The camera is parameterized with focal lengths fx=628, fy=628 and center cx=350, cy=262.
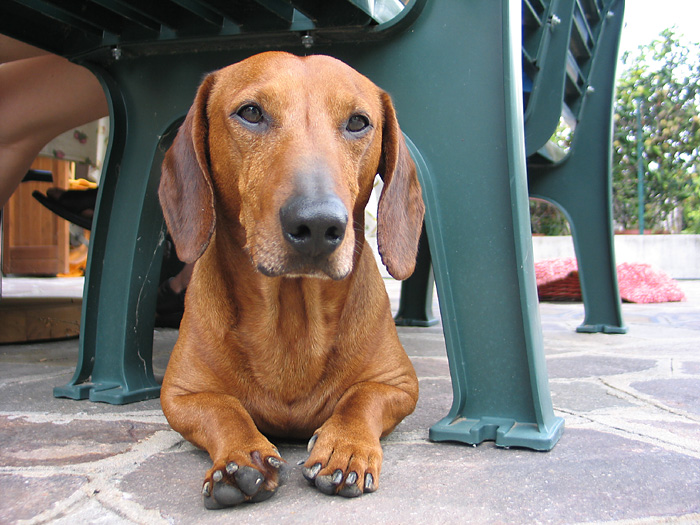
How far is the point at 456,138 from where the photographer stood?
5.87 feet

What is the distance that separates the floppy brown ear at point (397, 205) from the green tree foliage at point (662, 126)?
8873 millimetres

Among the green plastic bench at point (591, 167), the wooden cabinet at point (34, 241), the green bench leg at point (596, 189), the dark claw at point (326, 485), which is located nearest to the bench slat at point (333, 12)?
the dark claw at point (326, 485)

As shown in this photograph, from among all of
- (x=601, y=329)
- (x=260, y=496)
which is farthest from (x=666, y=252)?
(x=260, y=496)

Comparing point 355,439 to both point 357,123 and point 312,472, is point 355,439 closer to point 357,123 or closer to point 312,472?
point 312,472

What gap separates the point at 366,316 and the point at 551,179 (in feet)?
8.64

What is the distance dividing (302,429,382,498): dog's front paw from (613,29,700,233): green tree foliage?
951 cm

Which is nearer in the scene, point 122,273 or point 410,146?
point 410,146

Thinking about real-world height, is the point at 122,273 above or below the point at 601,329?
above

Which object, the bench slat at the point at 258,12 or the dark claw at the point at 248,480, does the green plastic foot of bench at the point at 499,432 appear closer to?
the dark claw at the point at 248,480

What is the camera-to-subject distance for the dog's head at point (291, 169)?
1.39 meters

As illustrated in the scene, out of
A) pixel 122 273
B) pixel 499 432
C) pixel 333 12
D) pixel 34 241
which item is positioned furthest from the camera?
pixel 34 241

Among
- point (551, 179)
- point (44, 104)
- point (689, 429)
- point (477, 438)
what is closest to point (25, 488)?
point (477, 438)

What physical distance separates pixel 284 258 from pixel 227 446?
1.39 ft

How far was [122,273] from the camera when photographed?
216 centimetres
